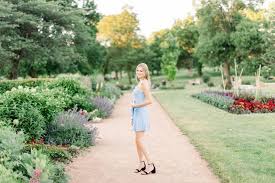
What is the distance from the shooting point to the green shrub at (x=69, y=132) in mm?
11805

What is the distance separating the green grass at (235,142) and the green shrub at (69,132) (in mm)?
2634

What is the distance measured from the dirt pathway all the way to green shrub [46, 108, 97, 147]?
0.31 m

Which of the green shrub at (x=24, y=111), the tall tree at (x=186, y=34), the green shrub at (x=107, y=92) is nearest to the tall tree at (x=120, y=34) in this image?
the tall tree at (x=186, y=34)

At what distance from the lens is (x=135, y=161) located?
10.3 m

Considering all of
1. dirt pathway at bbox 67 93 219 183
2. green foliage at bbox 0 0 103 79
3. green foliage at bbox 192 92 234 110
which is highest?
green foliage at bbox 0 0 103 79

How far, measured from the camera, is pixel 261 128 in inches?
621

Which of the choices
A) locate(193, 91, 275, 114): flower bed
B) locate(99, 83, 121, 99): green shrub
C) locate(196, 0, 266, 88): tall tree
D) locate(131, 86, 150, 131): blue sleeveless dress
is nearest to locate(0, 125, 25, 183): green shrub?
locate(131, 86, 150, 131): blue sleeveless dress

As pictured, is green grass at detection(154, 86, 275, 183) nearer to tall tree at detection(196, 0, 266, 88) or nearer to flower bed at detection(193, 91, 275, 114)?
flower bed at detection(193, 91, 275, 114)

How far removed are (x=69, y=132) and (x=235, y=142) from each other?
4.02 meters

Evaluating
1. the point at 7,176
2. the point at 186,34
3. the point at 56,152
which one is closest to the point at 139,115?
the point at 56,152

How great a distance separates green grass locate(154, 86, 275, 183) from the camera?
906 cm

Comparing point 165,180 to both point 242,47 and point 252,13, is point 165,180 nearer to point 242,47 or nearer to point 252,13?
point 242,47

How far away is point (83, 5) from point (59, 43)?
27407 millimetres

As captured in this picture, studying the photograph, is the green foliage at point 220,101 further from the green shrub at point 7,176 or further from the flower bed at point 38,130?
the green shrub at point 7,176
